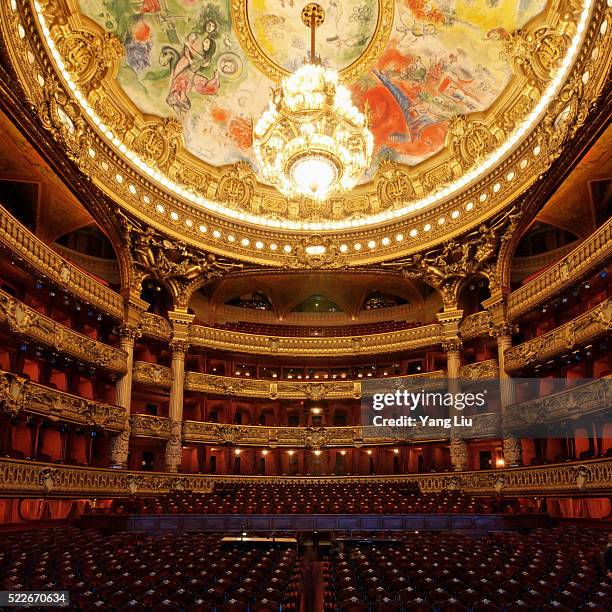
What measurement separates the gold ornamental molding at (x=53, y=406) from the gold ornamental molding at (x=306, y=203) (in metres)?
7.17

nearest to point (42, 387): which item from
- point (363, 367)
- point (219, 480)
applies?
point (219, 480)

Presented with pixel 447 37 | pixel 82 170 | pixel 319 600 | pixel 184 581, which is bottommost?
pixel 319 600

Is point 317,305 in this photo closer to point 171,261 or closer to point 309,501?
point 171,261

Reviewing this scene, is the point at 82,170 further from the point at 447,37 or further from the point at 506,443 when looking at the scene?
the point at 506,443

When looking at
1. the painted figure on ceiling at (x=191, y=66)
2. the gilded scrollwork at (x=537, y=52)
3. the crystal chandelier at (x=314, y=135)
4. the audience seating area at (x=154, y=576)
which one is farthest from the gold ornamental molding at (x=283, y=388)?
the gilded scrollwork at (x=537, y=52)

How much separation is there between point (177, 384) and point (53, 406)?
7.13 metres

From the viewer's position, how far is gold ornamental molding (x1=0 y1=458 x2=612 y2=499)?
1509 centimetres

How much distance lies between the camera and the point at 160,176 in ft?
74.8

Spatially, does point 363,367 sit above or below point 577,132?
below

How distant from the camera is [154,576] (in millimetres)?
7262

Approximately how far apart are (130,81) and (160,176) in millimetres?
3791

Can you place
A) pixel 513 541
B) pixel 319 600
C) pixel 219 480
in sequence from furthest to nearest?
pixel 219 480 → pixel 513 541 → pixel 319 600

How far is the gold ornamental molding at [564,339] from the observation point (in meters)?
16.1

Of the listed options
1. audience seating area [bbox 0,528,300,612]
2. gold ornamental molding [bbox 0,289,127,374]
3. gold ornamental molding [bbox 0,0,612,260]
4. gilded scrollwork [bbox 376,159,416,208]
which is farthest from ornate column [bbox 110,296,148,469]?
gilded scrollwork [bbox 376,159,416,208]
